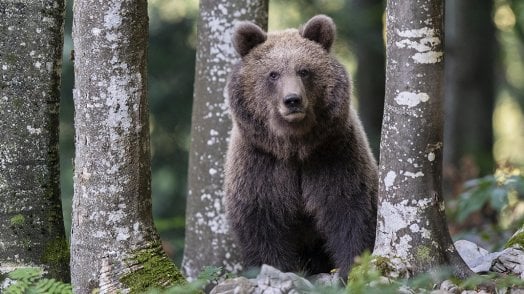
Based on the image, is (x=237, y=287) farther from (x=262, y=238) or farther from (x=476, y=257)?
(x=476, y=257)

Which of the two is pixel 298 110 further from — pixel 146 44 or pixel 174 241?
pixel 174 241

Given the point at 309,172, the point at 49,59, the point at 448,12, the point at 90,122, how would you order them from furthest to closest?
the point at 448,12 → the point at 309,172 → the point at 49,59 → the point at 90,122

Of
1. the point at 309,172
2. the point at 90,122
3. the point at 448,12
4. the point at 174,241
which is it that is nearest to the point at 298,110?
the point at 309,172

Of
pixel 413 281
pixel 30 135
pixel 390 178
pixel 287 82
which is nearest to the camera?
pixel 413 281

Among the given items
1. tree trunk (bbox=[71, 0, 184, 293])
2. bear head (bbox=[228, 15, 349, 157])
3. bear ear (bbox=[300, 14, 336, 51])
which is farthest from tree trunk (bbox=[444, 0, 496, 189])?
tree trunk (bbox=[71, 0, 184, 293])

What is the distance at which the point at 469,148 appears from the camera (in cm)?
1375

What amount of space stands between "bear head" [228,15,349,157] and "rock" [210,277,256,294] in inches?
61.4

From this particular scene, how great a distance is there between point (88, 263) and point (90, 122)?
3.03 feet

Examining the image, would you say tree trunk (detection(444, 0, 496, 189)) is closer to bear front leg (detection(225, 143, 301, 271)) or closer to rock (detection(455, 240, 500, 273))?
rock (detection(455, 240, 500, 273))

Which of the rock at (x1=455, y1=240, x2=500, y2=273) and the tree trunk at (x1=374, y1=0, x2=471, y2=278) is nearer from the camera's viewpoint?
the tree trunk at (x1=374, y1=0, x2=471, y2=278)

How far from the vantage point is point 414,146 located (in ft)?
16.8

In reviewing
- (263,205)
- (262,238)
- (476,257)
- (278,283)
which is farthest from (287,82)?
(476,257)

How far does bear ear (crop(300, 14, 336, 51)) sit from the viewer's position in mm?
6285

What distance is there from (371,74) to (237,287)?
867 cm
